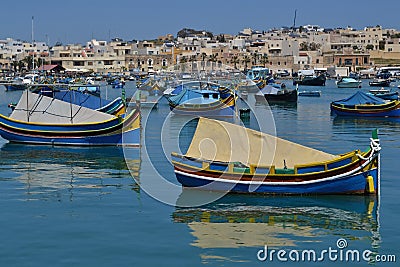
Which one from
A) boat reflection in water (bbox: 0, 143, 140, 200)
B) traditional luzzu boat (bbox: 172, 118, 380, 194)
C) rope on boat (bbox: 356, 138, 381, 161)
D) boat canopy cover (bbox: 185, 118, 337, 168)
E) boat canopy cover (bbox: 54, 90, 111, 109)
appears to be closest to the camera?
rope on boat (bbox: 356, 138, 381, 161)

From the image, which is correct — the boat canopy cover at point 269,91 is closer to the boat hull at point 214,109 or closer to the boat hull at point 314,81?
Result: the boat hull at point 214,109

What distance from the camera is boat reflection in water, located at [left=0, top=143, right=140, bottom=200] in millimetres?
16141

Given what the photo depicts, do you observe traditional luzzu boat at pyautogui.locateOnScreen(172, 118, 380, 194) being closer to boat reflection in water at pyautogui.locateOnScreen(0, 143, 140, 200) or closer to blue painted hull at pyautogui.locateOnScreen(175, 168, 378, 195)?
blue painted hull at pyautogui.locateOnScreen(175, 168, 378, 195)

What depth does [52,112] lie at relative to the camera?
2383 cm

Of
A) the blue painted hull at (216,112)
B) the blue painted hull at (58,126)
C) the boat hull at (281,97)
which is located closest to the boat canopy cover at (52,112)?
the blue painted hull at (58,126)

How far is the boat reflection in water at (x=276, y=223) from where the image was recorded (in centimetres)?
1151

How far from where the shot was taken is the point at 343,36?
153 metres

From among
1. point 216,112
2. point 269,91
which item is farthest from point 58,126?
point 269,91

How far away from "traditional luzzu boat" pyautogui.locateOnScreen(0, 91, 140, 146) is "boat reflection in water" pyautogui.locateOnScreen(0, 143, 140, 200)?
1.23 ft

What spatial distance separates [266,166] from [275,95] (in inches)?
1403

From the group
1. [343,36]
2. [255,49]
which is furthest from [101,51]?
[343,36]

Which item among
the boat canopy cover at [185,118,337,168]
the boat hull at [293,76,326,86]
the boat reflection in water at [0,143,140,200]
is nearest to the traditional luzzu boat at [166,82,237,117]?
the boat reflection in water at [0,143,140,200]

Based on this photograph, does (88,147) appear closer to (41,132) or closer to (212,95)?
(41,132)

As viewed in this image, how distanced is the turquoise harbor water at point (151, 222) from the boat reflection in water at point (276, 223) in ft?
0.06
